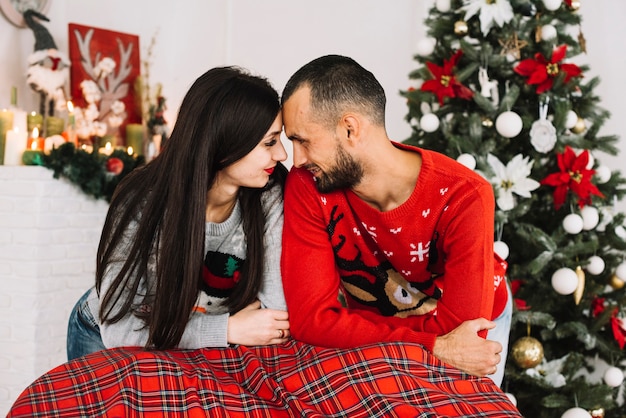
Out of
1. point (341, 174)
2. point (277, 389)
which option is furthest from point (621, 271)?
point (277, 389)

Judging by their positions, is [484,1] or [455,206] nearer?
[455,206]

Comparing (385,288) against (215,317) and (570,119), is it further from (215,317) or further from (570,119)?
(570,119)

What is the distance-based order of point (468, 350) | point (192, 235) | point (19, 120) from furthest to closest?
point (19, 120)
point (192, 235)
point (468, 350)

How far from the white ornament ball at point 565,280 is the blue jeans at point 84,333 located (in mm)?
1491

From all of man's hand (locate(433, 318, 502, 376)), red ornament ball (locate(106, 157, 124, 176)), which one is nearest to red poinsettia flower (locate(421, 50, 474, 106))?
man's hand (locate(433, 318, 502, 376))

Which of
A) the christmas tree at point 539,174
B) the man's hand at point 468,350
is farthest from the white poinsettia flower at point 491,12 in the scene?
the man's hand at point 468,350

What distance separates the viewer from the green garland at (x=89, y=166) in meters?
3.03

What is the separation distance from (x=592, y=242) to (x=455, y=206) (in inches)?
38.2

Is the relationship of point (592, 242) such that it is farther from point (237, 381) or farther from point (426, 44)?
point (237, 381)

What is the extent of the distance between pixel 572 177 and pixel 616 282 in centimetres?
48

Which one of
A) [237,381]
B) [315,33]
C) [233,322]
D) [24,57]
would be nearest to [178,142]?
[233,322]

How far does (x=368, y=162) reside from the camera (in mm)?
1633

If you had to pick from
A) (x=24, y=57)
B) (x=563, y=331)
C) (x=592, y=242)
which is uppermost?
(x=24, y=57)

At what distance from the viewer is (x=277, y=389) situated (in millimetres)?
1396
